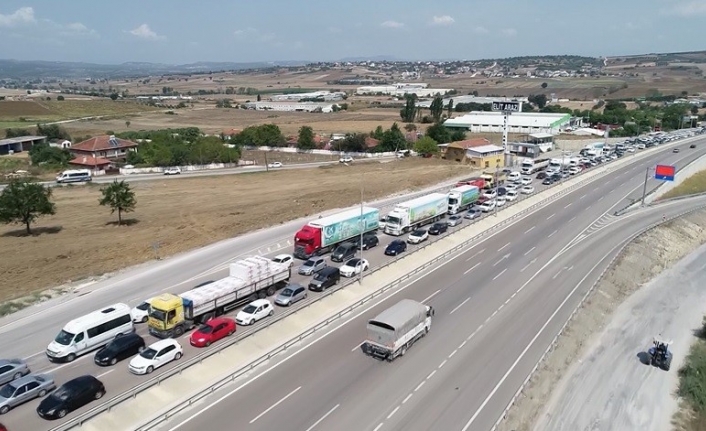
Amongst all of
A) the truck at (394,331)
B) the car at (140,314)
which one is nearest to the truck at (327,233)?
the truck at (394,331)

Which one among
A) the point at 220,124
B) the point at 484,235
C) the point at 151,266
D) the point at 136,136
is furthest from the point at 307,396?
the point at 220,124

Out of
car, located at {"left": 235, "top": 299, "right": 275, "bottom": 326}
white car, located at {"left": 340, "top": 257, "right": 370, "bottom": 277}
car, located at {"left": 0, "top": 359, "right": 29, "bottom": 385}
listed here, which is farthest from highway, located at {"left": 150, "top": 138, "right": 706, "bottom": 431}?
car, located at {"left": 0, "top": 359, "right": 29, "bottom": 385}

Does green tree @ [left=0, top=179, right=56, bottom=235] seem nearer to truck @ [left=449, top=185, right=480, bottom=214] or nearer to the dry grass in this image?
the dry grass

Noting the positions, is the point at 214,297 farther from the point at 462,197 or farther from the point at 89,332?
the point at 462,197

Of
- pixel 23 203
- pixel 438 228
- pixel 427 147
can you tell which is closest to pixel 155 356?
pixel 438 228

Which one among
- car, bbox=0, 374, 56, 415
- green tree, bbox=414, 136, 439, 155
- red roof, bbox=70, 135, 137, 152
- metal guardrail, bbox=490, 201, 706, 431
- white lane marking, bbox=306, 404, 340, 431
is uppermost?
red roof, bbox=70, 135, 137, 152
